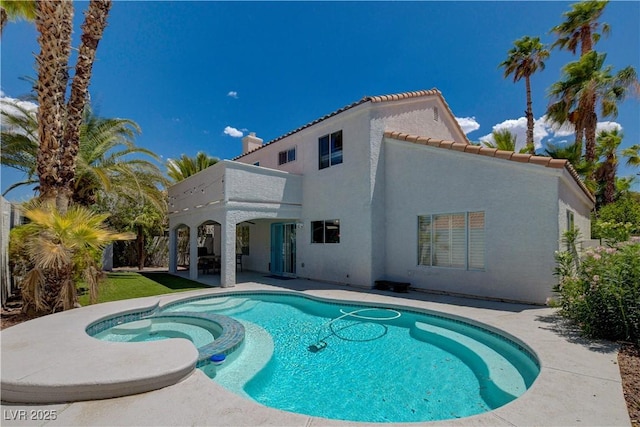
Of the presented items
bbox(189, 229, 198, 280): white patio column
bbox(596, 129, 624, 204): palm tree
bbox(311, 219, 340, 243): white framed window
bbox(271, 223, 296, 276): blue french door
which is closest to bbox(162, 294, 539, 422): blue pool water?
bbox(311, 219, 340, 243): white framed window

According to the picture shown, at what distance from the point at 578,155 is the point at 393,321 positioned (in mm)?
21575

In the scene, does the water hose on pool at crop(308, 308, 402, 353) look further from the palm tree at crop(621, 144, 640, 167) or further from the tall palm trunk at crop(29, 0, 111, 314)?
the palm tree at crop(621, 144, 640, 167)

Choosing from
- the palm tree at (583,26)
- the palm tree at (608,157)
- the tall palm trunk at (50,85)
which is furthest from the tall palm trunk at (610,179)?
the tall palm trunk at (50,85)

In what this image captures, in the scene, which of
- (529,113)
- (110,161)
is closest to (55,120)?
(110,161)

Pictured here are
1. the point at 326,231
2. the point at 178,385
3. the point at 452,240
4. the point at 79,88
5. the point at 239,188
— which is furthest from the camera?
the point at 326,231

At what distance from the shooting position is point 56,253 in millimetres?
8156

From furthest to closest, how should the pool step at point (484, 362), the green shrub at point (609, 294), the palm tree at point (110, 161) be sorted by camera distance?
the palm tree at point (110, 161)
the green shrub at point (609, 294)
the pool step at point (484, 362)

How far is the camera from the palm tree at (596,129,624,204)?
76.8 ft

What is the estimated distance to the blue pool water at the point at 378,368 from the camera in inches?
203

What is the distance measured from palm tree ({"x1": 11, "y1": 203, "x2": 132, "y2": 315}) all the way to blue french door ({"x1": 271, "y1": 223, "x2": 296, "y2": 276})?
1042cm

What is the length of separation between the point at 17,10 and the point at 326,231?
50.6 ft

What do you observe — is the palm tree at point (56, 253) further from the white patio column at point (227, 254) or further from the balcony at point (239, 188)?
the balcony at point (239, 188)

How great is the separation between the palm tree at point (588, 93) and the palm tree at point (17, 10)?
92.4 ft

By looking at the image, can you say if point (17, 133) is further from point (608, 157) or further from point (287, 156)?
point (608, 157)
